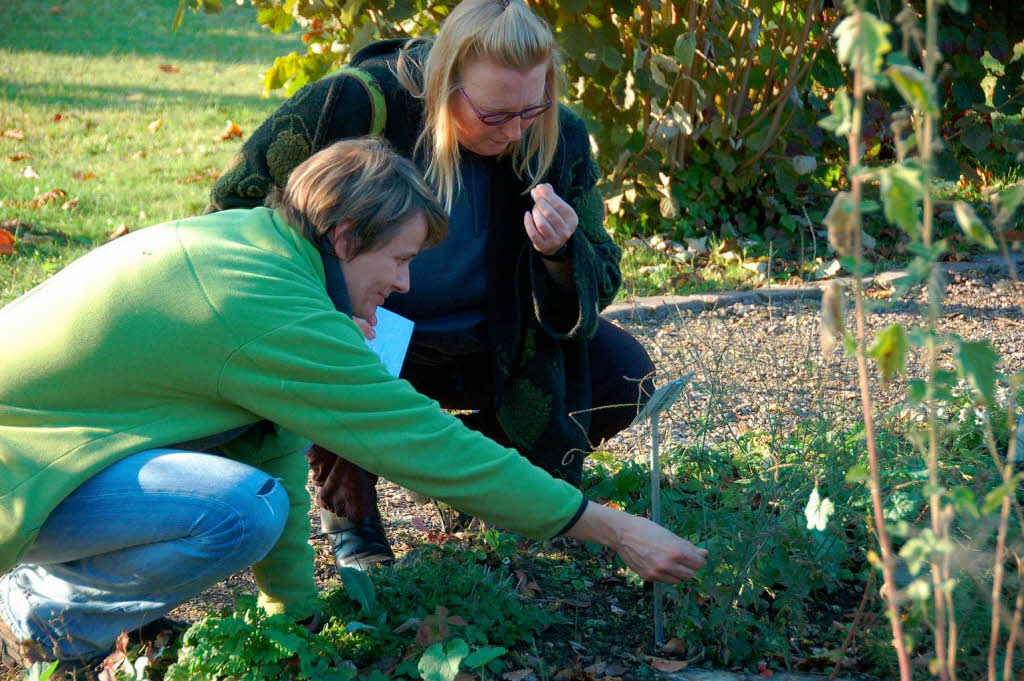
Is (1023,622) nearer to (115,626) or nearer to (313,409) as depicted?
(313,409)

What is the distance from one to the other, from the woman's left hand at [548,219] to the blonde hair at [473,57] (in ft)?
0.84

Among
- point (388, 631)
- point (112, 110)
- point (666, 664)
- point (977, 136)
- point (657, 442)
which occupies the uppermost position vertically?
point (112, 110)

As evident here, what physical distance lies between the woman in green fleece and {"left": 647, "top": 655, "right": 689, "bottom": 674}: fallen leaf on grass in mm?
275

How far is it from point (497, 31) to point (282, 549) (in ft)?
3.98

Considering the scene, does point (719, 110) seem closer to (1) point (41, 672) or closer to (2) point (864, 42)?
(1) point (41, 672)

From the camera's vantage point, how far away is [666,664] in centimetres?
226

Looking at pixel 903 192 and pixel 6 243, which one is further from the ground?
pixel 903 192

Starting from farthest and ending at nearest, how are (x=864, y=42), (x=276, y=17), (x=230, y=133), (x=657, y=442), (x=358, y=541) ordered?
(x=230, y=133)
(x=276, y=17)
(x=358, y=541)
(x=657, y=442)
(x=864, y=42)

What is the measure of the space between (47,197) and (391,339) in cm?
382

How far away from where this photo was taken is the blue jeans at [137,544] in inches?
79.0

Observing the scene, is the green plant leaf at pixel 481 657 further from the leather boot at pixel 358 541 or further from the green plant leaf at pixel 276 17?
the green plant leaf at pixel 276 17

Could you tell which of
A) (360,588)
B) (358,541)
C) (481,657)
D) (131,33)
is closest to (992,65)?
(358,541)

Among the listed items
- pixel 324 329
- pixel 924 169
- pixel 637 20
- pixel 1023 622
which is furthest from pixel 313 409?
pixel 637 20

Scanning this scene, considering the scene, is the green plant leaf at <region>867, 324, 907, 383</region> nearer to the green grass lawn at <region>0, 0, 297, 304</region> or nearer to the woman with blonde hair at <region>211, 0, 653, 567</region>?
the woman with blonde hair at <region>211, 0, 653, 567</region>
